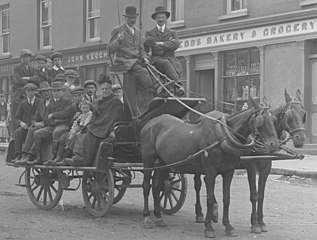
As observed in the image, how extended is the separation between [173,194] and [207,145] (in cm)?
238

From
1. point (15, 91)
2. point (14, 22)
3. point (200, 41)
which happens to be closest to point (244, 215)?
point (15, 91)

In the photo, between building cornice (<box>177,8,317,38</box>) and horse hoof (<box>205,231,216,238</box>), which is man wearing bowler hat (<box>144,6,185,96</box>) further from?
building cornice (<box>177,8,317,38</box>)

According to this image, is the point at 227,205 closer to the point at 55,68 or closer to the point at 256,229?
the point at 256,229

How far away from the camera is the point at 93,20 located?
2967 centimetres

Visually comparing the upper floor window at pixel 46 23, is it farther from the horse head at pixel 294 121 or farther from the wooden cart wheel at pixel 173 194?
the horse head at pixel 294 121

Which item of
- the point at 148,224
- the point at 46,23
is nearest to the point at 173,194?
the point at 148,224

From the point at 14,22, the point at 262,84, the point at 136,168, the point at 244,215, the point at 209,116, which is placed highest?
the point at 14,22

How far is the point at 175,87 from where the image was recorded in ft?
35.3

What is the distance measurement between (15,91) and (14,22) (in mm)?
22461

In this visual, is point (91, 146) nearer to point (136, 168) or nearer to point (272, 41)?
point (136, 168)

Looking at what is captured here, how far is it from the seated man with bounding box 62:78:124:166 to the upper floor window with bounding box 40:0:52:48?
2144cm

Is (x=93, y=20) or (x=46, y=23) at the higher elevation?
(x=46, y=23)

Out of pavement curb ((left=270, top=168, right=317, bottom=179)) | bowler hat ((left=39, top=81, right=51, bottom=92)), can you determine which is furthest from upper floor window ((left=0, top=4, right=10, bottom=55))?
bowler hat ((left=39, top=81, right=51, bottom=92))

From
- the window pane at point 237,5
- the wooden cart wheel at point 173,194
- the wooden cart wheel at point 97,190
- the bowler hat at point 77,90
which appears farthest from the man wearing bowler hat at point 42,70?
the window pane at point 237,5
